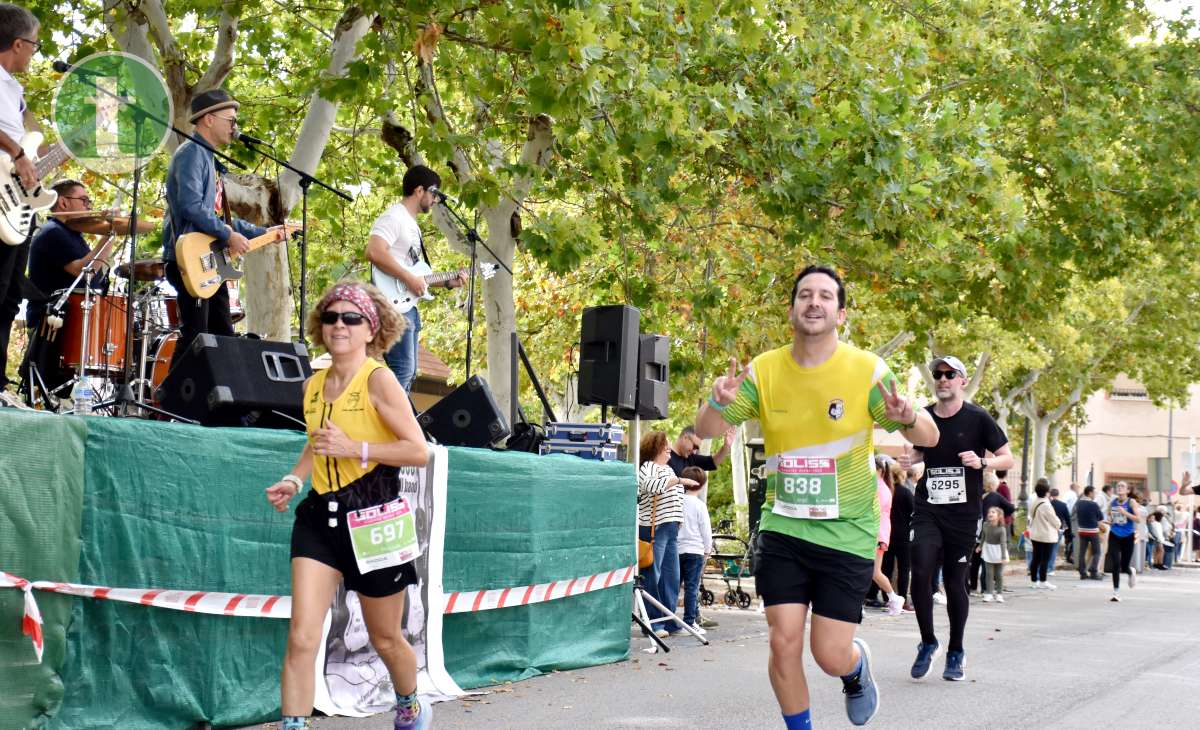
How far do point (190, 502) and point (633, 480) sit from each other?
5.09 metres

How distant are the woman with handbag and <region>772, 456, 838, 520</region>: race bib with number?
7080mm

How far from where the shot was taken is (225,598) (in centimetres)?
727

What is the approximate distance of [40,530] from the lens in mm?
6328

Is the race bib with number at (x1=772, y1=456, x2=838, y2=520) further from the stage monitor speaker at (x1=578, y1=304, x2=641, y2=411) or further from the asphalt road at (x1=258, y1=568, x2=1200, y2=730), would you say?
the stage monitor speaker at (x1=578, y1=304, x2=641, y2=411)

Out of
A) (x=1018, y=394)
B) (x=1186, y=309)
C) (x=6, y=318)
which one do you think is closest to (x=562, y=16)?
(x=6, y=318)

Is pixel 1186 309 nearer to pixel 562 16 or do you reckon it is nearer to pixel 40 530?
pixel 562 16

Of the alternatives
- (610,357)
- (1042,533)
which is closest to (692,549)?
(610,357)

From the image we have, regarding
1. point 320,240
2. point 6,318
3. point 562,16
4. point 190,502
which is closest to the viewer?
point 190,502

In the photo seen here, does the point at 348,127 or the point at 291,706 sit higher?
the point at 348,127

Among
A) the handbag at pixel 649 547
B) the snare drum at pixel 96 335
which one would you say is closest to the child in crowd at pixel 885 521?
the handbag at pixel 649 547

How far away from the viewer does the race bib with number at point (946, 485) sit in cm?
994


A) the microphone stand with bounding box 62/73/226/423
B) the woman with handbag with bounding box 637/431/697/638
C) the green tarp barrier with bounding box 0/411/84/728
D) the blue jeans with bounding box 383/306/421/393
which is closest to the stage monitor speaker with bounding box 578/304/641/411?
the woman with handbag with bounding box 637/431/697/638

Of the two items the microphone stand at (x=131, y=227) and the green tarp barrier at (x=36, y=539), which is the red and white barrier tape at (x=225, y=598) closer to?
the green tarp barrier at (x=36, y=539)

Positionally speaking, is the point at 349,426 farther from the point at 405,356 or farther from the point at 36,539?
the point at 405,356
